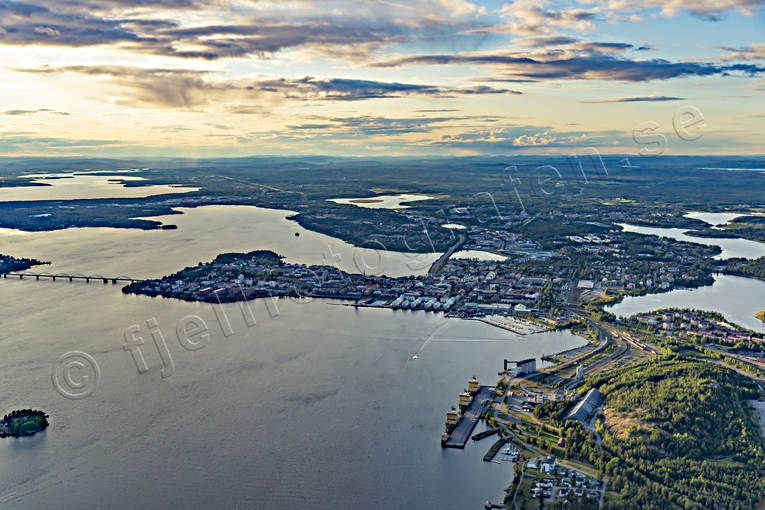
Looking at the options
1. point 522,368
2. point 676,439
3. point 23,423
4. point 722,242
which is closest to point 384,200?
point 722,242

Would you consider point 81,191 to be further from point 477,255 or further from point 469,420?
point 469,420

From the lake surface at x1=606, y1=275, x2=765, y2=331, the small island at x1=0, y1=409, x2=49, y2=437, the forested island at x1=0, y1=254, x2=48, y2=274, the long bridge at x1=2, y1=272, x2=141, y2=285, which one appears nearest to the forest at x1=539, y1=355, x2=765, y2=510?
the lake surface at x1=606, y1=275, x2=765, y2=331

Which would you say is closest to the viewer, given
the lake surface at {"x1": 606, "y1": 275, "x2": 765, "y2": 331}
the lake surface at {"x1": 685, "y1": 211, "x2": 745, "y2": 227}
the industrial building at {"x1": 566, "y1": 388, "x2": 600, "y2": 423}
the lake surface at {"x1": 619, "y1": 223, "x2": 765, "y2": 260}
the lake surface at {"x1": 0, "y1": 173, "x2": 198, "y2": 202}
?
the industrial building at {"x1": 566, "y1": 388, "x2": 600, "y2": 423}

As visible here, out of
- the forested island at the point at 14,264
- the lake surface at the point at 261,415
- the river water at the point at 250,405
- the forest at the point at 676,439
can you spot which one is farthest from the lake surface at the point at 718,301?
the forested island at the point at 14,264

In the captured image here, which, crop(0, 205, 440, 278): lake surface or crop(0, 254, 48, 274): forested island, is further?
crop(0, 205, 440, 278): lake surface

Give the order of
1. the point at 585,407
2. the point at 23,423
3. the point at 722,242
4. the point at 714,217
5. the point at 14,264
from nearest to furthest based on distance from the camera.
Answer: the point at 23,423 → the point at 585,407 → the point at 14,264 → the point at 722,242 → the point at 714,217

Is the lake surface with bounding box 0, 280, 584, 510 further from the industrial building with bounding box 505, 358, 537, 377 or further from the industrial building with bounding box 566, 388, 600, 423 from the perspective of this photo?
the industrial building with bounding box 566, 388, 600, 423

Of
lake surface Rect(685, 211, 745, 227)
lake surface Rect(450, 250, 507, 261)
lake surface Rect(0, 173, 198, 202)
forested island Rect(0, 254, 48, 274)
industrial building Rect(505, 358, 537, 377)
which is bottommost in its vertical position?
lake surface Rect(685, 211, 745, 227)
